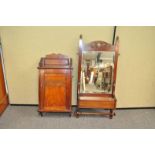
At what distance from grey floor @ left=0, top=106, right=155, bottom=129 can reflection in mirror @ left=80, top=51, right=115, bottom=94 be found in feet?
1.69

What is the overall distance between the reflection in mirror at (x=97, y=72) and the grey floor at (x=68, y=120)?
0.51 meters

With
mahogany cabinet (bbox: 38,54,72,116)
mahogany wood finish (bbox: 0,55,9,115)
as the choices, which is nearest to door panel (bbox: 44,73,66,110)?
mahogany cabinet (bbox: 38,54,72,116)

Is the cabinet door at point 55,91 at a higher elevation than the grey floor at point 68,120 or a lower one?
higher

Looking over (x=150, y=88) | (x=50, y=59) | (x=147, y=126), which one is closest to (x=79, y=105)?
(x=50, y=59)

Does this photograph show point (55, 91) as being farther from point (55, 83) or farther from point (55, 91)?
point (55, 83)

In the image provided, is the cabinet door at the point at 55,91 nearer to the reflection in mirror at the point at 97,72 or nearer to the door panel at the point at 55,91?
the door panel at the point at 55,91

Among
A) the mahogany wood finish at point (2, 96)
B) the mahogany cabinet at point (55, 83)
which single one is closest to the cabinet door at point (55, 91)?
the mahogany cabinet at point (55, 83)

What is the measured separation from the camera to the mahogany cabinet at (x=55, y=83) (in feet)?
9.56

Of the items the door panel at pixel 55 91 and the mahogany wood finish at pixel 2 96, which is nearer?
the door panel at pixel 55 91

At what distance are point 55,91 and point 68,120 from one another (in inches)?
21.7

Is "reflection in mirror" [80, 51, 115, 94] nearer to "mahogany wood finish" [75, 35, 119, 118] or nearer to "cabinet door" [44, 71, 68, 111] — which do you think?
"mahogany wood finish" [75, 35, 119, 118]

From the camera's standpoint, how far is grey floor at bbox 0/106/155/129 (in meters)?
2.87

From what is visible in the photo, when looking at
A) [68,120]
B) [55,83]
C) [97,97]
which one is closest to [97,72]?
[97,97]

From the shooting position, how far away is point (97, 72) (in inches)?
120
